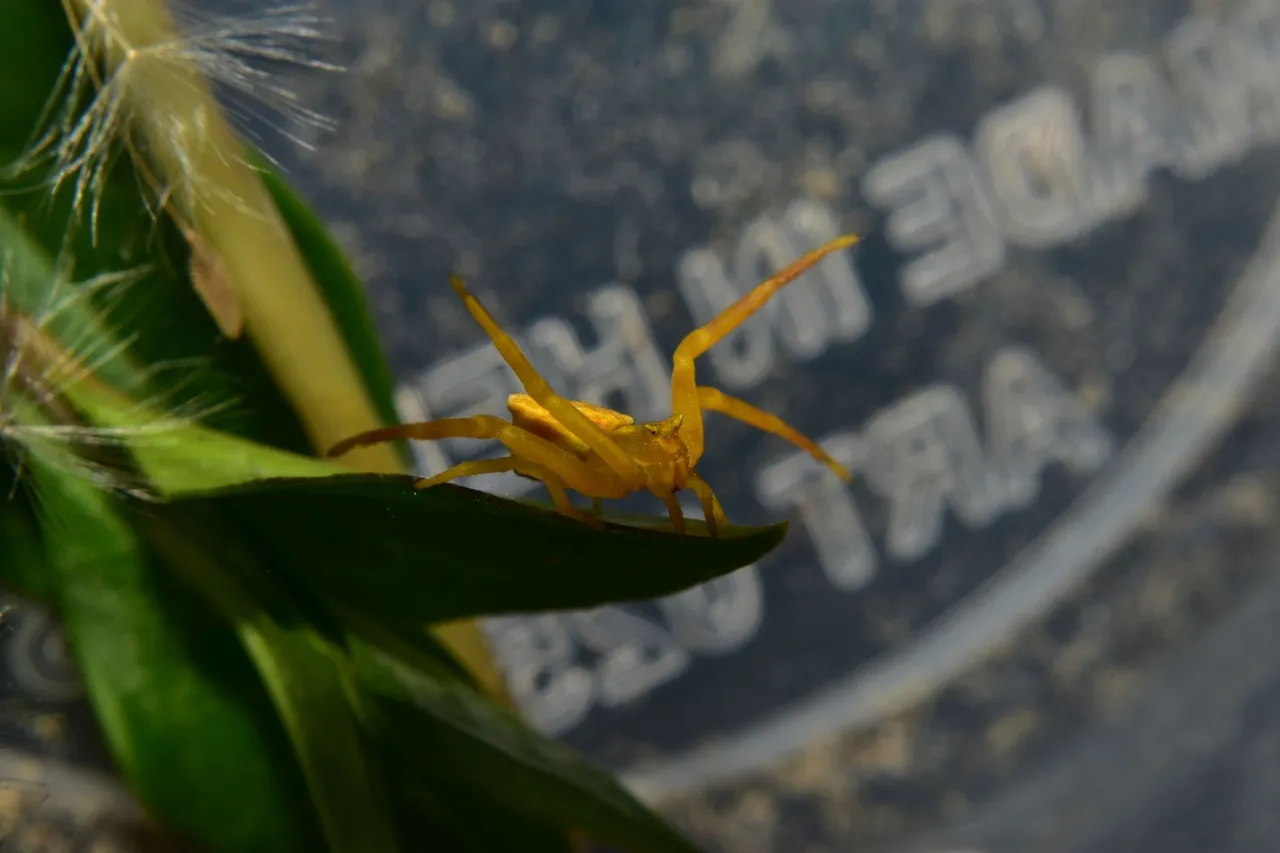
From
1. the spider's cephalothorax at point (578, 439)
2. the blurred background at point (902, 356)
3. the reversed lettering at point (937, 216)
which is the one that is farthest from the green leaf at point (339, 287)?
the reversed lettering at point (937, 216)

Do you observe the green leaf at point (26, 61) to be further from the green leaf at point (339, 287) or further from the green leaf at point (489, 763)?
the green leaf at point (489, 763)

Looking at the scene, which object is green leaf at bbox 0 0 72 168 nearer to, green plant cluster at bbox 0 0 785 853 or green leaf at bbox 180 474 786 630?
green plant cluster at bbox 0 0 785 853

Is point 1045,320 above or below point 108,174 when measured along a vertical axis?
above

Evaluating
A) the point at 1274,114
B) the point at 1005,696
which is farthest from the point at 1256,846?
the point at 1274,114

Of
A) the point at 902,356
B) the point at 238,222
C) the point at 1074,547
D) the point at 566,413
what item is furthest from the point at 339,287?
the point at 1074,547

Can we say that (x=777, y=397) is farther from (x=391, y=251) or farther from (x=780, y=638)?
(x=391, y=251)

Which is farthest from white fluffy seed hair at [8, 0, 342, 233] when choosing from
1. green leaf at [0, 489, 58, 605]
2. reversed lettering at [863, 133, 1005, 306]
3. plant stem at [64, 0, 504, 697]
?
reversed lettering at [863, 133, 1005, 306]
